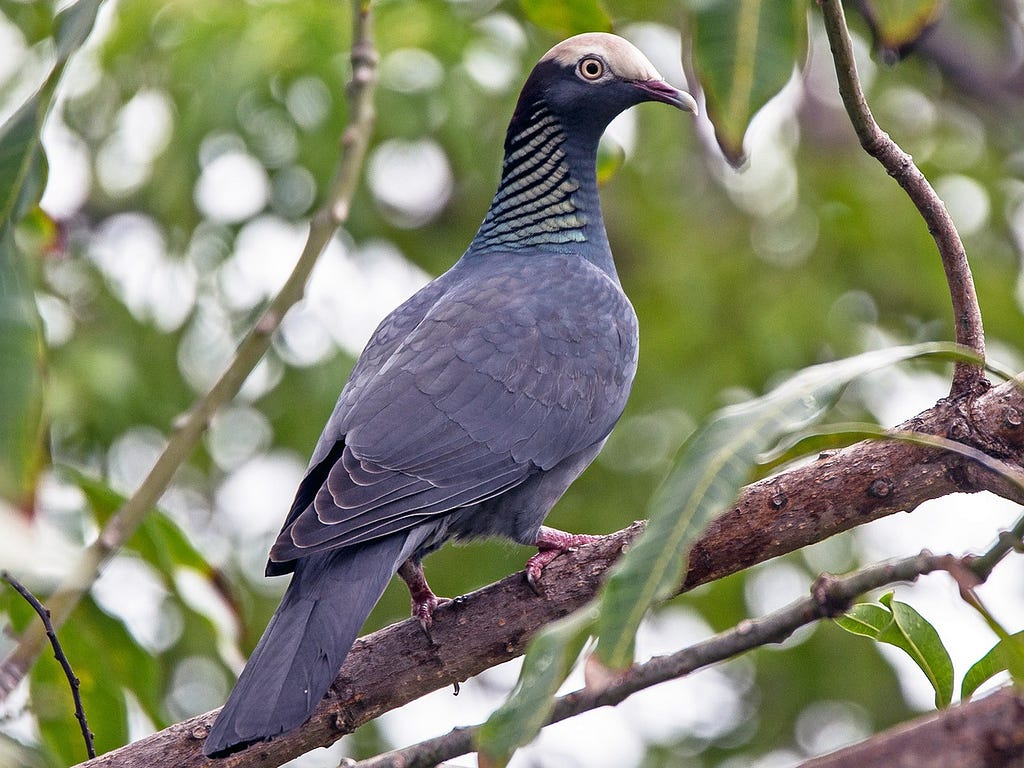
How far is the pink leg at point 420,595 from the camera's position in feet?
9.68

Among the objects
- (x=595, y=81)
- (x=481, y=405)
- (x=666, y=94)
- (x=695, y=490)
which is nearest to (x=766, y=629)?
(x=695, y=490)

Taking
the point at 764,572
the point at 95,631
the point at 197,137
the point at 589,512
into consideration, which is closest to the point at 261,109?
the point at 197,137

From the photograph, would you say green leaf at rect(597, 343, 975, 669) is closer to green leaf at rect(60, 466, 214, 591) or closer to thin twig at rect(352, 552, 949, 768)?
thin twig at rect(352, 552, 949, 768)

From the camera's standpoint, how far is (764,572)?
5.78 meters

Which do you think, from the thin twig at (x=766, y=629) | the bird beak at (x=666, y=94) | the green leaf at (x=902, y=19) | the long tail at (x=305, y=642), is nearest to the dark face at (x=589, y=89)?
the bird beak at (x=666, y=94)

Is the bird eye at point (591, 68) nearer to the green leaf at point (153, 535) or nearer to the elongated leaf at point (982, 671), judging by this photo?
the green leaf at point (153, 535)

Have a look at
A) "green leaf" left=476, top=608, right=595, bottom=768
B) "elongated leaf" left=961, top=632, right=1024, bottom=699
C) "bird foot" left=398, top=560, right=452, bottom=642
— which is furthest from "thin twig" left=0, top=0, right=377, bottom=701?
"elongated leaf" left=961, top=632, right=1024, bottom=699

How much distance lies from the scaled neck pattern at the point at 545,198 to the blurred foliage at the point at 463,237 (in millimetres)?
431

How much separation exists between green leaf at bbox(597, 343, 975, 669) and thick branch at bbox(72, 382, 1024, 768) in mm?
694

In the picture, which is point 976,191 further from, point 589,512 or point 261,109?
point 261,109

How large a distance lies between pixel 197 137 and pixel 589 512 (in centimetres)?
229

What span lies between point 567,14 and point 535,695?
6.38ft

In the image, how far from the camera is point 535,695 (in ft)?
5.57

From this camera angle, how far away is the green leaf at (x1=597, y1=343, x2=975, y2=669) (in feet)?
5.47
